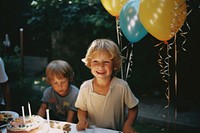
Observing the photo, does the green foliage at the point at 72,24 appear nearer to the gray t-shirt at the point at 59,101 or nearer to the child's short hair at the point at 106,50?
the gray t-shirt at the point at 59,101

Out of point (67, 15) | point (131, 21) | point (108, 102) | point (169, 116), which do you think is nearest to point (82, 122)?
point (108, 102)

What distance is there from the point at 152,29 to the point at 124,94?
547mm

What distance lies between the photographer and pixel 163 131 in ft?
12.0

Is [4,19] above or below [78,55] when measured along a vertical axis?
above

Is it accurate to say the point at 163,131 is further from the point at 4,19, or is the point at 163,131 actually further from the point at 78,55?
the point at 4,19

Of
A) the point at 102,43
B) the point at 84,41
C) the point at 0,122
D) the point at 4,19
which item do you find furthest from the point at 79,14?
the point at 0,122

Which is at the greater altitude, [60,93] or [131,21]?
[131,21]

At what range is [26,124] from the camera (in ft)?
5.55

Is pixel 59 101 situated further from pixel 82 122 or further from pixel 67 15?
pixel 67 15

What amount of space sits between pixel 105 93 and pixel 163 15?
737 millimetres

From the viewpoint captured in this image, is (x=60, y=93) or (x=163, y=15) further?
(x=60, y=93)

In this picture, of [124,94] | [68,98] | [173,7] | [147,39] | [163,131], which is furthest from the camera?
[147,39]

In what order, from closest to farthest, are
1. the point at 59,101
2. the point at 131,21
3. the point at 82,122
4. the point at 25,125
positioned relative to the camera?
the point at 25,125
the point at 82,122
the point at 131,21
the point at 59,101

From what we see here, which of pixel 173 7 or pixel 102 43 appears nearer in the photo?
pixel 173 7
